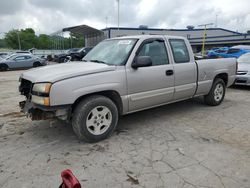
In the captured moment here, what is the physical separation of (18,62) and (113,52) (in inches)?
641

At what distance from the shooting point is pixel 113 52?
4.24 metres

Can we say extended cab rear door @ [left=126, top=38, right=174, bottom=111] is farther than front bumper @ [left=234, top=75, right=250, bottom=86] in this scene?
No

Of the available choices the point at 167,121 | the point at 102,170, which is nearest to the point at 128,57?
the point at 167,121

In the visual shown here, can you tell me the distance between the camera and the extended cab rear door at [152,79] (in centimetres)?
395

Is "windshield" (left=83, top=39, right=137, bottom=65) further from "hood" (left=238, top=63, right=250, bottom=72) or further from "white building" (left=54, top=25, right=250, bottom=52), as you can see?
"white building" (left=54, top=25, right=250, bottom=52)

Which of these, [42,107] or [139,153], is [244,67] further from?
[42,107]

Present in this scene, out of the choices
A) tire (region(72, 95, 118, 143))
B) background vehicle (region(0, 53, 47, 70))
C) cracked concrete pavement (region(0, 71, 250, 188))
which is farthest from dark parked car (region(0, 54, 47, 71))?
tire (region(72, 95, 118, 143))

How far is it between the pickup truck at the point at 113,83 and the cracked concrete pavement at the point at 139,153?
45 cm

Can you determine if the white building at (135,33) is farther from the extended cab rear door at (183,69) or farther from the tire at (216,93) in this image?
the extended cab rear door at (183,69)

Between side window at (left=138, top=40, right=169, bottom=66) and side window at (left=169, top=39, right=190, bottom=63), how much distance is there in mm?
275

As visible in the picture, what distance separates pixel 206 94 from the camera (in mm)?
5641

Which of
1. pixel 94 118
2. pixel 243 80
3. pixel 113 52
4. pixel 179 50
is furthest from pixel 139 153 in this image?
pixel 243 80

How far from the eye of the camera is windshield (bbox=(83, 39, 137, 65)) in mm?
3985

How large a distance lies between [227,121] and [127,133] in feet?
7.46
